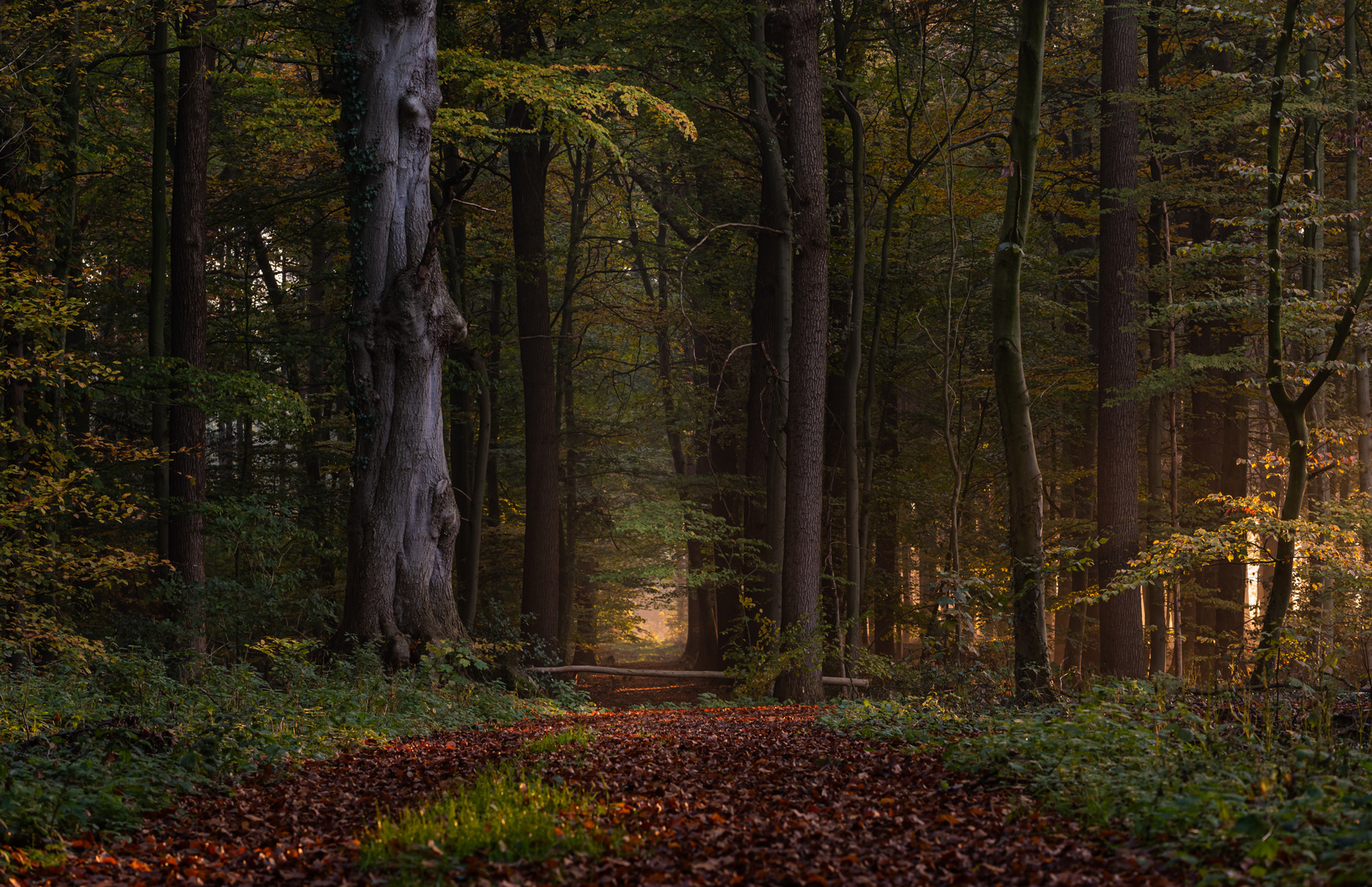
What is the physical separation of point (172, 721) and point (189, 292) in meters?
7.48

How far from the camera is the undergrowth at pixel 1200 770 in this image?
3.07m

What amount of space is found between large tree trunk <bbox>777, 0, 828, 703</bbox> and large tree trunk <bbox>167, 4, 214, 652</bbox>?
23.5ft

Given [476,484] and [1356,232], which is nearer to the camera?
[1356,232]

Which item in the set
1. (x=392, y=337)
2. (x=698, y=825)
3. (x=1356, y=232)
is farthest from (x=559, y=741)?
(x=1356, y=232)

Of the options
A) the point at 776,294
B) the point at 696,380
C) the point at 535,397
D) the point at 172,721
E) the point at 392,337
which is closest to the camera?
the point at 172,721

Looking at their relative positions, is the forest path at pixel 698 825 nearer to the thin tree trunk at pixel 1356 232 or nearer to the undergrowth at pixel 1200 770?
the undergrowth at pixel 1200 770

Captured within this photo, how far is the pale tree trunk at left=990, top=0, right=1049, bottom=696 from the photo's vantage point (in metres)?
7.01

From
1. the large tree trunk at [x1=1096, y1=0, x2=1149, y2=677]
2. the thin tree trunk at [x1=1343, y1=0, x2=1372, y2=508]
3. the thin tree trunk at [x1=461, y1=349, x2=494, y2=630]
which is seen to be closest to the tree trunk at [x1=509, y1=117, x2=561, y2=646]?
the thin tree trunk at [x1=461, y1=349, x2=494, y2=630]

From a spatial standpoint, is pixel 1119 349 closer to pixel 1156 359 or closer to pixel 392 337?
pixel 1156 359

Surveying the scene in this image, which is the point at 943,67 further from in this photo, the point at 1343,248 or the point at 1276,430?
the point at 1276,430

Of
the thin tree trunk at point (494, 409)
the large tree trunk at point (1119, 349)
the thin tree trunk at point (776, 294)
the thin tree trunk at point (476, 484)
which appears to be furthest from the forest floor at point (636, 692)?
the large tree trunk at point (1119, 349)

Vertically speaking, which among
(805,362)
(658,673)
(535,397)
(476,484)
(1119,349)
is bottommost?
(658,673)

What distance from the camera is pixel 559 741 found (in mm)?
6078

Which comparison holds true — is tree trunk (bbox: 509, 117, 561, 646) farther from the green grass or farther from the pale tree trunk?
the green grass
